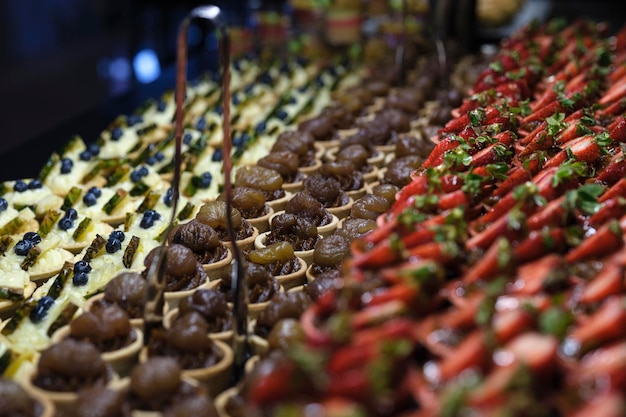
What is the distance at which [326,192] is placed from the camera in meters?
3.43

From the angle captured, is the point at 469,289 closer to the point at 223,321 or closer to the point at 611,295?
the point at 611,295

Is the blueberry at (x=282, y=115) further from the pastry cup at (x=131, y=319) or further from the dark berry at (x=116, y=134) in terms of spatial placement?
the pastry cup at (x=131, y=319)

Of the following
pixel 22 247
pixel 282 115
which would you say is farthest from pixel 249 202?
pixel 282 115

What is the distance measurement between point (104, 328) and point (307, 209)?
1.21 meters

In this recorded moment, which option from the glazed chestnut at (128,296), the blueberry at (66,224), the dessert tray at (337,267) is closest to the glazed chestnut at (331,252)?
the dessert tray at (337,267)

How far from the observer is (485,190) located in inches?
102

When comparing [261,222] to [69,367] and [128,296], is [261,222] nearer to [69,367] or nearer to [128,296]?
[128,296]

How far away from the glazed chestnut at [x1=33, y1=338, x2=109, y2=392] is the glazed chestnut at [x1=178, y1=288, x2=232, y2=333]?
37 centimetres

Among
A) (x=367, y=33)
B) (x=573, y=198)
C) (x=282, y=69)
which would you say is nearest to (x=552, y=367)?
(x=573, y=198)

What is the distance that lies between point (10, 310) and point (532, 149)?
209 cm

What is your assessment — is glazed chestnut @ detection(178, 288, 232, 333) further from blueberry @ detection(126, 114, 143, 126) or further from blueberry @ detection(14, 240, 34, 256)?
blueberry @ detection(126, 114, 143, 126)

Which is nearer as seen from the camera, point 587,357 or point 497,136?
point 587,357

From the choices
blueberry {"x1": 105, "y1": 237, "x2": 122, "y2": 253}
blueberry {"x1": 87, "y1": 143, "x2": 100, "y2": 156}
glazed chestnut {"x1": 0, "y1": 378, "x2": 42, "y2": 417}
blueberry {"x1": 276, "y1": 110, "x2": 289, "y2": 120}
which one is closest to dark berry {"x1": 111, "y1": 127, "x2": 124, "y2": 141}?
blueberry {"x1": 87, "y1": 143, "x2": 100, "y2": 156}

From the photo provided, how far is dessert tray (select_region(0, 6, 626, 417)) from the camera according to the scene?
64.5 inches
